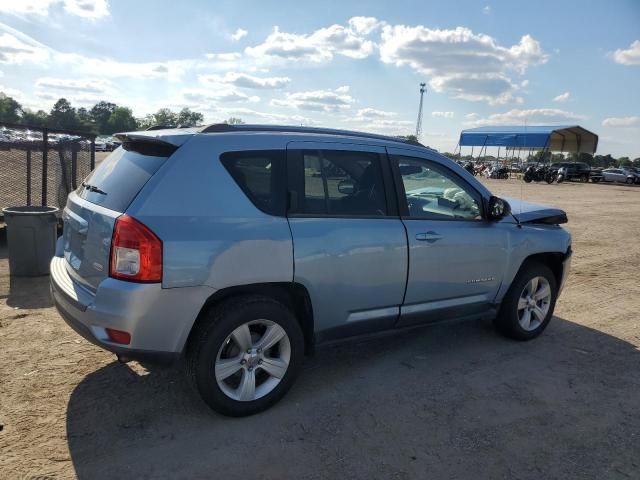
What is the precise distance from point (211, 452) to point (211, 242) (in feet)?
4.03

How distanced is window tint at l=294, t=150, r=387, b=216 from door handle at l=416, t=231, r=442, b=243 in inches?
13.4

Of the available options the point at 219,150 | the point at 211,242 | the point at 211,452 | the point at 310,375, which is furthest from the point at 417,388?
the point at 219,150

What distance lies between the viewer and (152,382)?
12.1ft

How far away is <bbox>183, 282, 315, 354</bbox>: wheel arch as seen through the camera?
311 cm

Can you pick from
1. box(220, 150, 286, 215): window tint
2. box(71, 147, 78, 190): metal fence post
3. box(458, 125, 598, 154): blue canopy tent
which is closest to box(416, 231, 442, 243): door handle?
box(220, 150, 286, 215): window tint

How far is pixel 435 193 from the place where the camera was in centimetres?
429

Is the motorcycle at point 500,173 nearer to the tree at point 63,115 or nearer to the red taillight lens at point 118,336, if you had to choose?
the red taillight lens at point 118,336

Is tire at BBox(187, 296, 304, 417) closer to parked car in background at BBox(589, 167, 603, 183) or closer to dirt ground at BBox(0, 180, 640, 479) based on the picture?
dirt ground at BBox(0, 180, 640, 479)

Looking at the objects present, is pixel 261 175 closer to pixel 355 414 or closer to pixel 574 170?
pixel 355 414

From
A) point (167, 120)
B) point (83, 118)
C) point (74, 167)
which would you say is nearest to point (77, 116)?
point (83, 118)

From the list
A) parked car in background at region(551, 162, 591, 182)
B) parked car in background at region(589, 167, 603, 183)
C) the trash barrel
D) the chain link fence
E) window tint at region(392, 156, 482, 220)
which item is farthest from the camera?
parked car in background at region(589, 167, 603, 183)

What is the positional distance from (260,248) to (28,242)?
427 cm

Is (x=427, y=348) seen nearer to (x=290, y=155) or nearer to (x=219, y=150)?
(x=290, y=155)

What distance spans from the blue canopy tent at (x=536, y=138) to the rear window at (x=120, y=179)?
4424 centimetres
